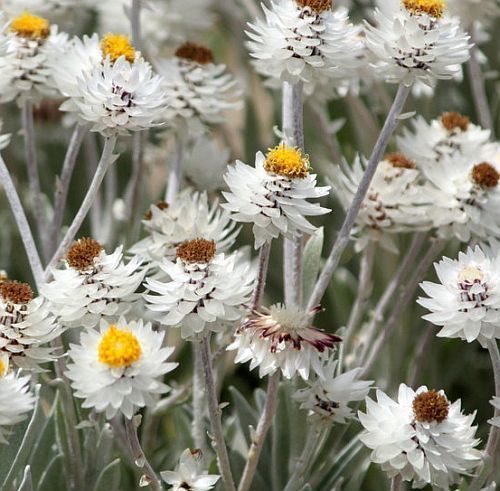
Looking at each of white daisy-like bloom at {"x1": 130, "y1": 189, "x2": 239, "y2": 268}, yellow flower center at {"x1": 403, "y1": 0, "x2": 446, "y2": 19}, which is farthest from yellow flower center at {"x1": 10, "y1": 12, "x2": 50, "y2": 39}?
yellow flower center at {"x1": 403, "y1": 0, "x2": 446, "y2": 19}

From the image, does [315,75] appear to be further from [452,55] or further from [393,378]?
[393,378]

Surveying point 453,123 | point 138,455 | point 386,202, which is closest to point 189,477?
point 138,455

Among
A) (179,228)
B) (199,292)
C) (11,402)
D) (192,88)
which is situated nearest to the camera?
(11,402)

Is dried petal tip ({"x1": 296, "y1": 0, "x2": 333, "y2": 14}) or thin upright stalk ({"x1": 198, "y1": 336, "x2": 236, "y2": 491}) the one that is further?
dried petal tip ({"x1": 296, "y1": 0, "x2": 333, "y2": 14})

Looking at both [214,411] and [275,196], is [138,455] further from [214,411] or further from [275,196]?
[275,196]

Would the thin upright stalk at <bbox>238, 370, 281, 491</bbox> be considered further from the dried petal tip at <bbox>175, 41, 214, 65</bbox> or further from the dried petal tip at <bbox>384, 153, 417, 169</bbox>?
the dried petal tip at <bbox>175, 41, 214, 65</bbox>

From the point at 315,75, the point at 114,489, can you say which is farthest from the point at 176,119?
the point at 114,489
